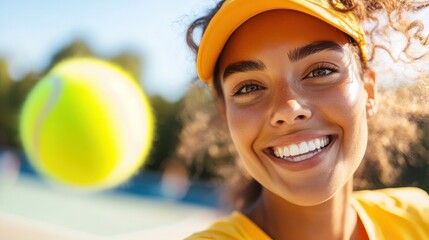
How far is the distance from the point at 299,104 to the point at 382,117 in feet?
3.80

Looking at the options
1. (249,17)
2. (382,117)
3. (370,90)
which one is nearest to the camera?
(249,17)

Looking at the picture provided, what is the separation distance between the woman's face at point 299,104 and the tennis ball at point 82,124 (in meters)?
2.81

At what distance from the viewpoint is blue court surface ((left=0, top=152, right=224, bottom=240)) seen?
680cm

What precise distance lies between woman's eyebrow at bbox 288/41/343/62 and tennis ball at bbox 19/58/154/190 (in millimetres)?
2958

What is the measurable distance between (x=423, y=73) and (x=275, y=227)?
0.78 m

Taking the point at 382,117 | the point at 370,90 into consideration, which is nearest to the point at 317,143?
the point at 370,90

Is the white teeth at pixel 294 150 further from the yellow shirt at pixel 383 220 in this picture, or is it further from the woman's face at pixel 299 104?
the yellow shirt at pixel 383 220

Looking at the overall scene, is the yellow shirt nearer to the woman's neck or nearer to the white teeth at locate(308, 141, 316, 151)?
the woman's neck

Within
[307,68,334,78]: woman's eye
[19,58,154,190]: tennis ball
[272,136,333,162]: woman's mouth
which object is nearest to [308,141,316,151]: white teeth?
[272,136,333,162]: woman's mouth

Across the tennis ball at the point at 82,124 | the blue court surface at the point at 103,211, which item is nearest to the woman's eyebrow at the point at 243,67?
the tennis ball at the point at 82,124

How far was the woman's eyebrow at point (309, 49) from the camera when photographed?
1759 millimetres

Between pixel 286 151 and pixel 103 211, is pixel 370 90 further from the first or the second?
pixel 103 211

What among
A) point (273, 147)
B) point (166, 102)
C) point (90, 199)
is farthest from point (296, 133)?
point (166, 102)

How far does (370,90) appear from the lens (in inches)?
83.3
